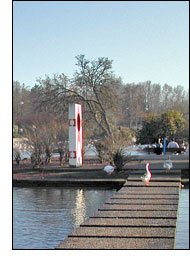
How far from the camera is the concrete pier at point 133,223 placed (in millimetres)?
6531

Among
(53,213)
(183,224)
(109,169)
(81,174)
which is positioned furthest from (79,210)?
(81,174)

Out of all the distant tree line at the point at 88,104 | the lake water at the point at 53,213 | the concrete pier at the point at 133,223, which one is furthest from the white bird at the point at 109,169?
the distant tree line at the point at 88,104

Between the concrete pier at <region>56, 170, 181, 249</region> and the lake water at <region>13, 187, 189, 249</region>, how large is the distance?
42cm

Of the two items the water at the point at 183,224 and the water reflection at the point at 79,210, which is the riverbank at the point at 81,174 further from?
the water at the point at 183,224

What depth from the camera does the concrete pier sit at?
6531mm

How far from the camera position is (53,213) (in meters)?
10.1

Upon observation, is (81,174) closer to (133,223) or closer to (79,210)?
(79,210)

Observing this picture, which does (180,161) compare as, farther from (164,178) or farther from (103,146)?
(164,178)

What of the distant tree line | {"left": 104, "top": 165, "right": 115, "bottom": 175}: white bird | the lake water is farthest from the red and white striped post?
the distant tree line

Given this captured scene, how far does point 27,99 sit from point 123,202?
19104 mm

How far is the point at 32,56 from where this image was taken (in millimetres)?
17188

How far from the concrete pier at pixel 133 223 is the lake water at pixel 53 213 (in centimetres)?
42

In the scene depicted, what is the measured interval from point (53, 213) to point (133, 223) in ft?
9.30
